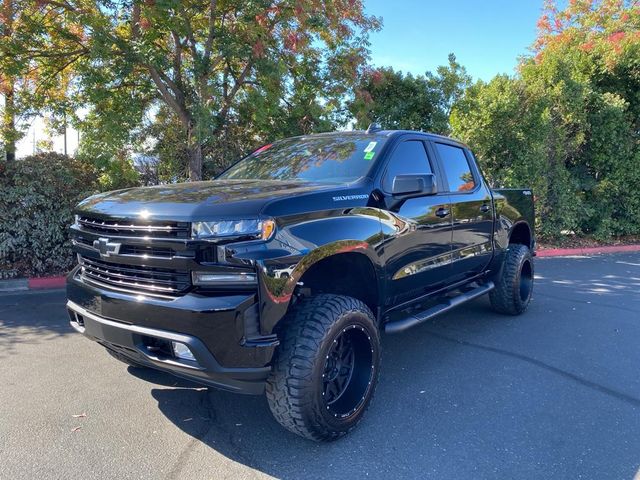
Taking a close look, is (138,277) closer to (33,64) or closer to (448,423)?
(448,423)

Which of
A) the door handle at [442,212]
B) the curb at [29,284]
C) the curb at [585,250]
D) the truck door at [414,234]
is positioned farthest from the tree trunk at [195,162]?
the curb at [585,250]

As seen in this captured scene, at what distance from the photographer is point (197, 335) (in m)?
2.46

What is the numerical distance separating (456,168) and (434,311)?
1505mm

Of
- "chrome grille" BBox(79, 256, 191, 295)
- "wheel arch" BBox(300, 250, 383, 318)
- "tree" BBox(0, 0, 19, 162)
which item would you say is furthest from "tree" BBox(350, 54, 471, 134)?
"chrome grille" BBox(79, 256, 191, 295)

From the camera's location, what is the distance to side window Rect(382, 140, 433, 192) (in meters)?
3.62

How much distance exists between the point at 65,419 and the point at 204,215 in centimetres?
181

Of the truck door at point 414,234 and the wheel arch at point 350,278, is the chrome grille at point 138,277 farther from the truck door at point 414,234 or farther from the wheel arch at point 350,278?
the truck door at point 414,234

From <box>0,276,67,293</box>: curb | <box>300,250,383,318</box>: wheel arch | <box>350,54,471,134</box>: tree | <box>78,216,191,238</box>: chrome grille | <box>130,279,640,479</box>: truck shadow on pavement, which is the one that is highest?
<box>350,54,471,134</box>: tree

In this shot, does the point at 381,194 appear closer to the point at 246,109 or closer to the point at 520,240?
the point at 520,240

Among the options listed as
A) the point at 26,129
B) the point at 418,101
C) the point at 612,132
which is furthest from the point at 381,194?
the point at 612,132

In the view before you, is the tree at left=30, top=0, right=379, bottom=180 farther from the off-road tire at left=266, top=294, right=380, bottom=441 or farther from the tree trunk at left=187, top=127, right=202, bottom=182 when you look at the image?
the off-road tire at left=266, top=294, right=380, bottom=441

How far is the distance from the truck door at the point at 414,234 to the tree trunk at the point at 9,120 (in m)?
7.18

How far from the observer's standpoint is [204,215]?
252 centimetres

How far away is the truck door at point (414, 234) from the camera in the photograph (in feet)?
11.4
